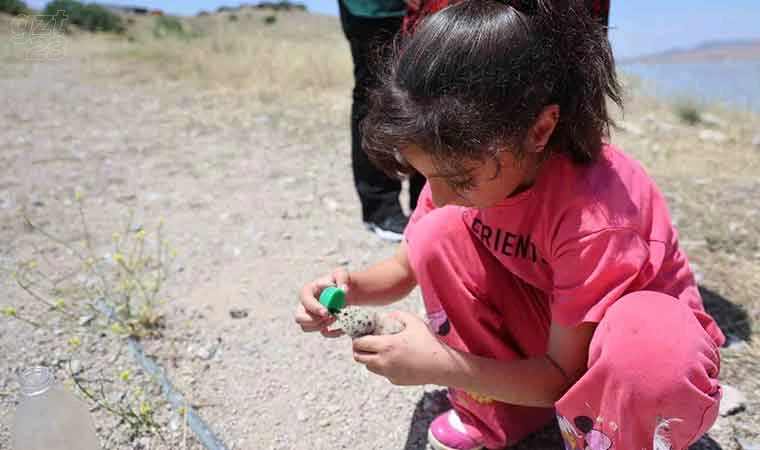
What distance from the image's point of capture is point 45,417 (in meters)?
1.12

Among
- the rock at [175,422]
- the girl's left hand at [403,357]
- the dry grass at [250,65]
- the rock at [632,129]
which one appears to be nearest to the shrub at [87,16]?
the dry grass at [250,65]

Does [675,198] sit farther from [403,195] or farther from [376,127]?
[376,127]

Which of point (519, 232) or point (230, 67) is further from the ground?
point (519, 232)

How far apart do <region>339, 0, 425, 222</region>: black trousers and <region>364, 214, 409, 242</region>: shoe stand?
19 millimetres

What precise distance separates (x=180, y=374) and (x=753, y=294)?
1.76 m

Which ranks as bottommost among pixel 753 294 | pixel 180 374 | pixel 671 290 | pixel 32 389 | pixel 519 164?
pixel 180 374

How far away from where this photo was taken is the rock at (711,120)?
4746 mm

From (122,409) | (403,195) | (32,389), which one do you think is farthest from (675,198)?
(32,389)

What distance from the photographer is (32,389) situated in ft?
3.48

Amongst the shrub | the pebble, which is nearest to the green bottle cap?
the pebble

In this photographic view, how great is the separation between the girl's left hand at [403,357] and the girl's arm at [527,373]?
0.06 ft

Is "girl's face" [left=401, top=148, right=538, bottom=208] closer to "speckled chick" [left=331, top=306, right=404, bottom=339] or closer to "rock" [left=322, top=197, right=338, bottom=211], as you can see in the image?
"speckled chick" [left=331, top=306, right=404, bottom=339]
